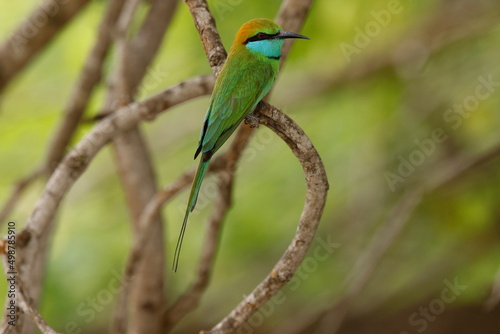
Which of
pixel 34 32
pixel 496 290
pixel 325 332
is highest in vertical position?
pixel 34 32

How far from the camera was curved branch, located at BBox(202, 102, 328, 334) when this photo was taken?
202cm

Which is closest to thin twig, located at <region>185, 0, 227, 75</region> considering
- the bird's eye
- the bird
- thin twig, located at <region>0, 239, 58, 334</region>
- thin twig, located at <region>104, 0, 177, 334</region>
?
the bird

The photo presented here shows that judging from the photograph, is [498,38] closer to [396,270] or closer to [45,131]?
[396,270]

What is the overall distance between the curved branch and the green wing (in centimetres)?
10

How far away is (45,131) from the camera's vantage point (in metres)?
5.39

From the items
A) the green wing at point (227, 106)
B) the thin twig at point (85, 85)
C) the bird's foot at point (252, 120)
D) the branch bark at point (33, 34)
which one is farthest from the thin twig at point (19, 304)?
the branch bark at point (33, 34)

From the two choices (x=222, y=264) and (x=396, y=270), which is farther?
(x=222, y=264)

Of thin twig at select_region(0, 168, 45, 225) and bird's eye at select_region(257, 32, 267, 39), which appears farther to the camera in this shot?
thin twig at select_region(0, 168, 45, 225)

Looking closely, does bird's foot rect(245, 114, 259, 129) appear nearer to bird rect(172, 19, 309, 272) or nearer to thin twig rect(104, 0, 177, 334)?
bird rect(172, 19, 309, 272)

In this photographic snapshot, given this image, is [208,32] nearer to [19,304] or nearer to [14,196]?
[19,304]

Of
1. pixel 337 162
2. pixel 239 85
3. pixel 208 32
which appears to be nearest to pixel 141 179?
pixel 337 162

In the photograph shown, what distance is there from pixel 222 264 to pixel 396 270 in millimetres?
1198

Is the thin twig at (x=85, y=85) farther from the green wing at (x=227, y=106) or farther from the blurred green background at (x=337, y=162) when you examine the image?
the green wing at (x=227, y=106)

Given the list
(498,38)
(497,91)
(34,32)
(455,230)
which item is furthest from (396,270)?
→ (34,32)
